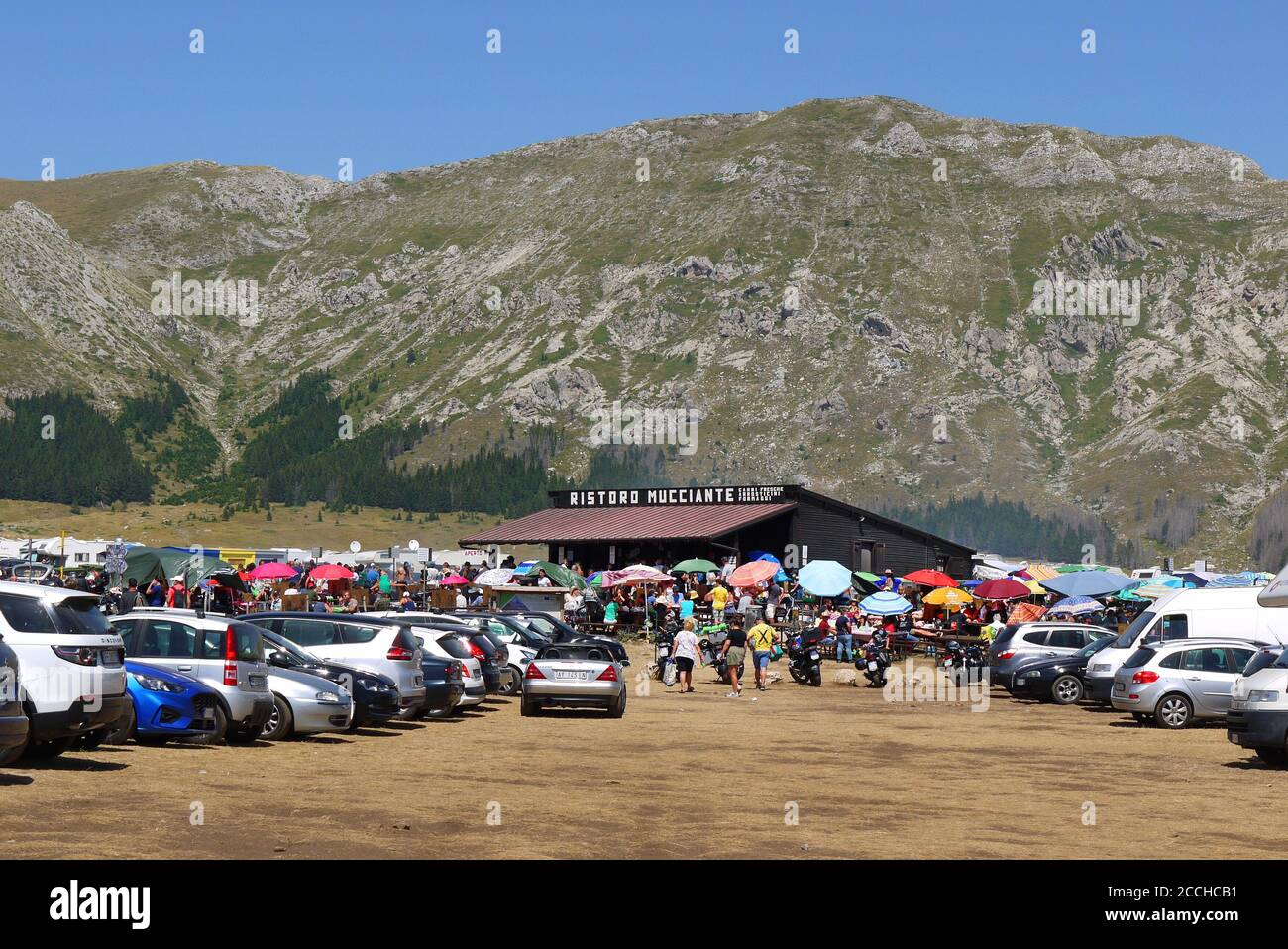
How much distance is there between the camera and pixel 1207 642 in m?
25.9

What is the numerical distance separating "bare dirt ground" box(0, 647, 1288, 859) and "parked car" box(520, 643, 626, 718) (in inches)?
31.7

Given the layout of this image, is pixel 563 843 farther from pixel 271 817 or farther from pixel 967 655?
pixel 967 655

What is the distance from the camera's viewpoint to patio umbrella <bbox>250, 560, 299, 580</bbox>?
200 feet

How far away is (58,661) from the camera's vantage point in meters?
Answer: 15.2

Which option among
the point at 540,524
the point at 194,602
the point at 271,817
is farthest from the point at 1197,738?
the point at 540,524

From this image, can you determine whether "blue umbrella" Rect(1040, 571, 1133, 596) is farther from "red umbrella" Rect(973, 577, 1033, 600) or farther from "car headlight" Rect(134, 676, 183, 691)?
"car headlight" Rect(134, 676, 183, 691)

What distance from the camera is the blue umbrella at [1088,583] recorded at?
50375mm

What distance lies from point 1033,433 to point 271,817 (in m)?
188

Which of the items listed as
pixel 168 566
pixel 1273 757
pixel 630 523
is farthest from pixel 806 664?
pixel 630 523

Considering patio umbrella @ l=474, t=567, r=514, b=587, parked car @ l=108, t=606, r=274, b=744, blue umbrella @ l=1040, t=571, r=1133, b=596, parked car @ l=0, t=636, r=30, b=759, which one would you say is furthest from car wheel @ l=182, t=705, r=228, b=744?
blue umbrella @ l=1040, t=571, r=1133, b=596

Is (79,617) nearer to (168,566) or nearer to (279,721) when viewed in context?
(279,721)

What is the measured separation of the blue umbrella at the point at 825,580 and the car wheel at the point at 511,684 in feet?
56.8

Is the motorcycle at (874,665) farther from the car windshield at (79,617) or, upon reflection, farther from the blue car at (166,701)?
the car windshield at (79,617)

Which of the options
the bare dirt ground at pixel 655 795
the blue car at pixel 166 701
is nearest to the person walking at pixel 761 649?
the bare dirt ground at pixel 655 795
